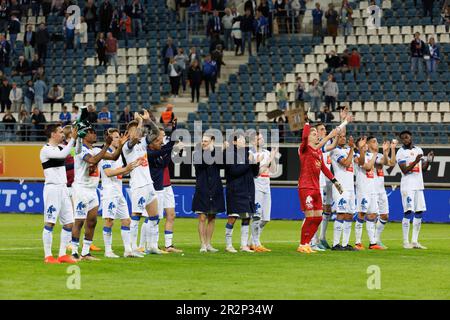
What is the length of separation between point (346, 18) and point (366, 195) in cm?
2106

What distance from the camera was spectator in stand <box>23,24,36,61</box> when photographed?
161ft

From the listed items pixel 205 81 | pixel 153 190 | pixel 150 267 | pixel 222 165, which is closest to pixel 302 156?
pixel 222 165

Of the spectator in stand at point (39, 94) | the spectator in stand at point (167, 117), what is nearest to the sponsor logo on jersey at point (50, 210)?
the spectator in stand at point (167, 117)

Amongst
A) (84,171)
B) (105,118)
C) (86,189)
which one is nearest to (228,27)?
(105,118)

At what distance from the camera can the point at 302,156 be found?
23.7 meters

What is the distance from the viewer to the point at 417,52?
4244cm

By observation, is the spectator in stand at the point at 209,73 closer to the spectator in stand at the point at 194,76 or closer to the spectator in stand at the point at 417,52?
the spectator in stand at the point at 194,76

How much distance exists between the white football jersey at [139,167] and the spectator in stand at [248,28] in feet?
79.1

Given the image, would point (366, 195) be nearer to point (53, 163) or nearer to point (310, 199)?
point (310, 199)

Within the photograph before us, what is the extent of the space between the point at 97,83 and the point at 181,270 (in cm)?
2941

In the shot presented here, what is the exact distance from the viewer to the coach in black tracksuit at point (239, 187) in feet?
78.4

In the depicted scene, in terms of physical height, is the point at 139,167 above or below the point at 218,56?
below

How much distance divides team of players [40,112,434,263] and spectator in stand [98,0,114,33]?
957 inches

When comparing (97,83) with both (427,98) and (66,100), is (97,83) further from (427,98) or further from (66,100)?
(427,98)
